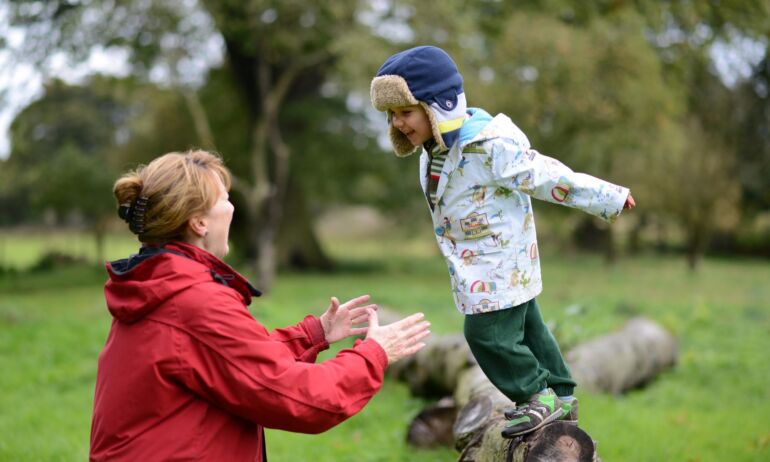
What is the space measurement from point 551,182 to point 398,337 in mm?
940

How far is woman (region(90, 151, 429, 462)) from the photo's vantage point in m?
2.57

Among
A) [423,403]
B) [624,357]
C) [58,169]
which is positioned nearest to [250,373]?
[423,403]

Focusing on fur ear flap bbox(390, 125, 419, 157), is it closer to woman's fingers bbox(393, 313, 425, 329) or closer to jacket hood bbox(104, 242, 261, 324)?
woman's fingers bbox(393, 313, 425, 329)

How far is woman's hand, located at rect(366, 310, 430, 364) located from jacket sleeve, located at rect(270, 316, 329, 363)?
0.44 m

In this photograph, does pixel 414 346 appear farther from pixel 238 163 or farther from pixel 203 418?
pixel 238 163

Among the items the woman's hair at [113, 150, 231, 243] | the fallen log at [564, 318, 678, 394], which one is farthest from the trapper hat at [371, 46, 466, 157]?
the fallen log at [564, 318, 678, 394]

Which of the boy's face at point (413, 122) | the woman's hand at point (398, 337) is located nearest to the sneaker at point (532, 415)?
the woman's hand at point (398, 337)

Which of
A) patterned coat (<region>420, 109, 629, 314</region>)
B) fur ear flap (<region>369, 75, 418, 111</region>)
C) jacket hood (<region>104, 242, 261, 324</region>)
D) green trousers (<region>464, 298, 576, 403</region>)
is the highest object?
fur ear flap (<region>369, 75, 418, 111</region>)

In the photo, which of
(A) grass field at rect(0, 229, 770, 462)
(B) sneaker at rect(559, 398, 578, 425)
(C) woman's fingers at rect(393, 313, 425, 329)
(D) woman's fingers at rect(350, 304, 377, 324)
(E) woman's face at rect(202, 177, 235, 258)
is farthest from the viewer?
(A) grass field at rect(0, 229, 770, 462)

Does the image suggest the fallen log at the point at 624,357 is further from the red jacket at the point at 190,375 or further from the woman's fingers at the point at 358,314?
the red jacket at the point at 190,375

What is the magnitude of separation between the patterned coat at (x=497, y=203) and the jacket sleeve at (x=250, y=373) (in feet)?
2.74

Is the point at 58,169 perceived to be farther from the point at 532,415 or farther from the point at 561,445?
the point at 561,445

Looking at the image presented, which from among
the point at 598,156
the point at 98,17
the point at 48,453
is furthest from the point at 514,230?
the point at 598,156

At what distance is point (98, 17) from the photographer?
14.9m
